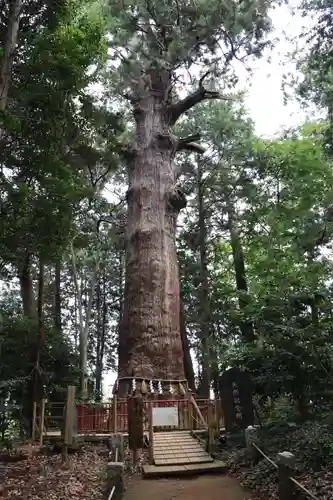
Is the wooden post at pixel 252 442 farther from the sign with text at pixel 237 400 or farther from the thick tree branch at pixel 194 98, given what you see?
the thick tree branch at pixel 194 98

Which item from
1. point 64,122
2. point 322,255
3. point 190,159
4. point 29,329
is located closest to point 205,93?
point 190,159

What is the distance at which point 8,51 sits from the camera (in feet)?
19.8

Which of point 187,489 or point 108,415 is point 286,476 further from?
point 108,415

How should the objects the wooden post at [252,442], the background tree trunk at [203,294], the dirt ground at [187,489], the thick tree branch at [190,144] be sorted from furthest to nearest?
the background tree trunk at [203,294], the thick tree branch at [190,144], the wooden post at [252,442], the dirt ground at [187,489]

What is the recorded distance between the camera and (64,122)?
25.9ft

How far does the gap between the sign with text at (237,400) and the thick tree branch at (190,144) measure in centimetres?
815

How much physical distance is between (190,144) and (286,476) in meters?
11.9

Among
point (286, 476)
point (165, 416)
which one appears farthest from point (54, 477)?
point (286, 476)

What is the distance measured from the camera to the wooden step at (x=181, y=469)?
21.8 ft

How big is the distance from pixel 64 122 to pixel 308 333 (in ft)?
17.7

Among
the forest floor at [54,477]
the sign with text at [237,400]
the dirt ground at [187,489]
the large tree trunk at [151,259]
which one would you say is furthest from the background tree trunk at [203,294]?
the dirt ground at [187,489]

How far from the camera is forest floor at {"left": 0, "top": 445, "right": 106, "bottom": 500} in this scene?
5.65 meters

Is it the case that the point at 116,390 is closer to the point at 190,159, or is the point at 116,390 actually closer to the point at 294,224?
the point at 294,224

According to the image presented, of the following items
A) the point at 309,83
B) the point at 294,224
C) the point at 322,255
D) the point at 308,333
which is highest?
the point at 309,83
